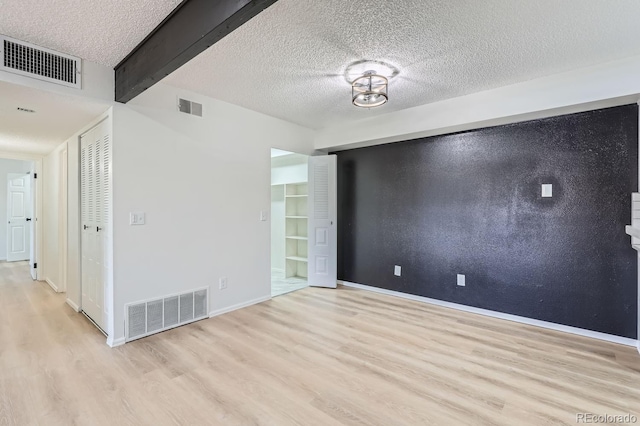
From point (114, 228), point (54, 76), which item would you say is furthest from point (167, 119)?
point (114, 228)

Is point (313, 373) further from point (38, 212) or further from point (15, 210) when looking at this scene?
point (15, 210)

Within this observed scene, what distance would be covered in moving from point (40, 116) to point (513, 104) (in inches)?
187

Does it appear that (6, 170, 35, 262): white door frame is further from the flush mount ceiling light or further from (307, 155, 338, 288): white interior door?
the flush mount ceiling light

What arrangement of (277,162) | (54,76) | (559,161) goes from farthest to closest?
(277,162)
(559,161)
(54,76)

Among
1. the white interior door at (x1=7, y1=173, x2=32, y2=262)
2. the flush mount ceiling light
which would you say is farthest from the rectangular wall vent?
the white interior door at (x1=7, y1=173, x2=32, y2=262)

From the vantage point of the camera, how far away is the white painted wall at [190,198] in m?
2.81

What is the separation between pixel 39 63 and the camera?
2.30 m

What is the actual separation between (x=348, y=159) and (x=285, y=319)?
2656 millimetres

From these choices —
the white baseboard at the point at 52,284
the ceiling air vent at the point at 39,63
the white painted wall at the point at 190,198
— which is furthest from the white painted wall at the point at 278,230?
the ceiling air vent at the point at 39,63

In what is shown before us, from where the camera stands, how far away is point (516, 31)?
2.13 m

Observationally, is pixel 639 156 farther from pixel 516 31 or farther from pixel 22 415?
pixel 22 415

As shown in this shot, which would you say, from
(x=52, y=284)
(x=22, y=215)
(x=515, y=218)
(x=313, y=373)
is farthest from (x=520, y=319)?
(x=22, y=215)

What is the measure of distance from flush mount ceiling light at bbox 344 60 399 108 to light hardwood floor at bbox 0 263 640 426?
91.1 inches

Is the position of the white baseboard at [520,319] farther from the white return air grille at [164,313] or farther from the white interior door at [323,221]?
the white return air grille at [164,313]
